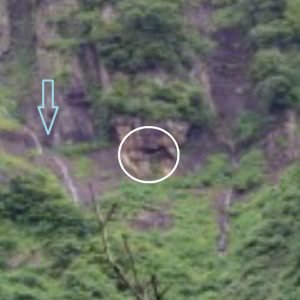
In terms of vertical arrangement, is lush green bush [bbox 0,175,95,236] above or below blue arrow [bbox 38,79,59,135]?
below

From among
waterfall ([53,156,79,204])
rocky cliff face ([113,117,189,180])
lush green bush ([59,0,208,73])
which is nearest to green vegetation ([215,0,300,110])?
lush green bush ([59,0,208,73])

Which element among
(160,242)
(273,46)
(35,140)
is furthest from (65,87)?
(160,242)

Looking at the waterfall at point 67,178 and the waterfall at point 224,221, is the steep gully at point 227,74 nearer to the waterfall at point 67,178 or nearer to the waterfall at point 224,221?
the waterfall at point 224,221

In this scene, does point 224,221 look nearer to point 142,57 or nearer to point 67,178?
point 67,178

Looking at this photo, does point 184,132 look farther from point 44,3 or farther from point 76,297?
point 76,297

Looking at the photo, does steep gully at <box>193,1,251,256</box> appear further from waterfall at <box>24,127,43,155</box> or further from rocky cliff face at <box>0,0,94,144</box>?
waterfall at <box>24,127,43,155</box>

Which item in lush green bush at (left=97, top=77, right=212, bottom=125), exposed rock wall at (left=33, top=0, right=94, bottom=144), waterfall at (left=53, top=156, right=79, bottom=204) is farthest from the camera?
exposed rock wall at (left=33, top=0, right=94, bottom=144)


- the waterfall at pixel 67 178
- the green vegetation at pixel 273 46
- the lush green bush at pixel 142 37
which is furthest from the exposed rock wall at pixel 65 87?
the green vegetation at pixel 273 46

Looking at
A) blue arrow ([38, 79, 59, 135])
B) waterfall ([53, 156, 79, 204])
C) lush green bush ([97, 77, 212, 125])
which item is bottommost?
waterfall ([53, 156, 79, 204])
